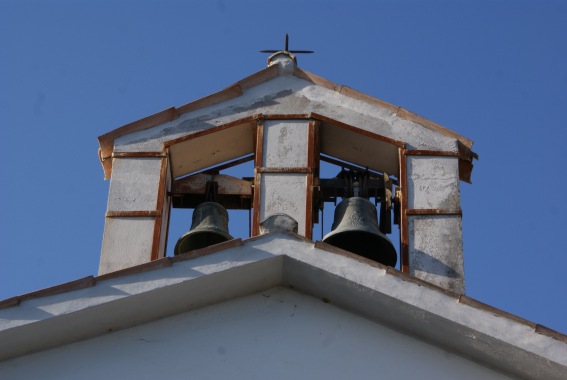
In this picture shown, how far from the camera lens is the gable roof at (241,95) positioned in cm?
1191

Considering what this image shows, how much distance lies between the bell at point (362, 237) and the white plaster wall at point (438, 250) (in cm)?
19

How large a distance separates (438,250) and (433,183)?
670 millimetres

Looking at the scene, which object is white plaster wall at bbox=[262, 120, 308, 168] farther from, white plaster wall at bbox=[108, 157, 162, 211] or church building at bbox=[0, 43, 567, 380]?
white plaster wall at bbox=[108, 157, 162, 211]

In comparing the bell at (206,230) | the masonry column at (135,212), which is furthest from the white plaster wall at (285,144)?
the masonry column at (135,212)

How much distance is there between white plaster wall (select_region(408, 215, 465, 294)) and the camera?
1095 cm

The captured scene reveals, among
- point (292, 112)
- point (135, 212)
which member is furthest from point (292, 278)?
point (292, 112)

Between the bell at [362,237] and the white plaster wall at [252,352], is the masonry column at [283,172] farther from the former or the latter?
the white plaster wall at [252,352]

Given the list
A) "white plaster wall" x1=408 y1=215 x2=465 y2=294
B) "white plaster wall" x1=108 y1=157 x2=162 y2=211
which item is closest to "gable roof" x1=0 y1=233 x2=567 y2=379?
"white plaster wall" x1=408 y1=215 x2=465 y2=294

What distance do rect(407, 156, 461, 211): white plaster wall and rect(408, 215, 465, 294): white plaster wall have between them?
13 centimetres

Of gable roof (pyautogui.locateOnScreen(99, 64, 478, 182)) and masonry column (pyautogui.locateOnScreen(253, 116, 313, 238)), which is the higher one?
gable roof (pyautogui.locateOnScreen(99, 64, 478, 182))

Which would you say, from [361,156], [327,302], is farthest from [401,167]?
[327,302]

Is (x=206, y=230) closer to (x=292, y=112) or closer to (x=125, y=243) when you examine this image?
(x=125, y=243)

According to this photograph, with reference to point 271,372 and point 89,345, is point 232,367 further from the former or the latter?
point 89,345

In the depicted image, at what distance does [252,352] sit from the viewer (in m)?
9.77
